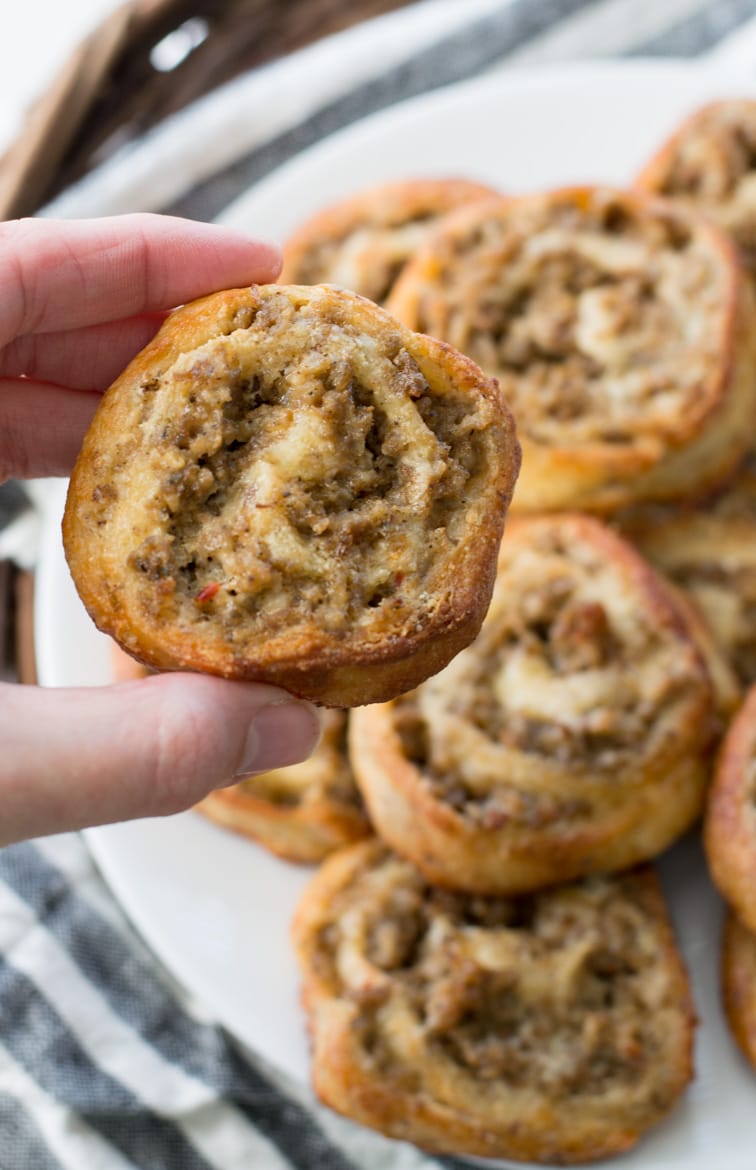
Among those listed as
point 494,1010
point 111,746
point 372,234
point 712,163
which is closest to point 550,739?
point 494,1010

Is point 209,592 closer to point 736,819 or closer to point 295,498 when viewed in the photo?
point 295,498

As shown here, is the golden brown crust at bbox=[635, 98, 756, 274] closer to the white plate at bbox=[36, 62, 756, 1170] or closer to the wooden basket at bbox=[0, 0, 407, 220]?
the white plate at bbox=[36, 62, 756, 1170]

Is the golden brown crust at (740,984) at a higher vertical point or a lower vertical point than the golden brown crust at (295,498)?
lower

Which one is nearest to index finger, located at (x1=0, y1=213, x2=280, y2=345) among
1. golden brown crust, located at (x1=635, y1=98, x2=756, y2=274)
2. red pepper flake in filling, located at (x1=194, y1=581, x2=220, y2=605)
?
red pepper flake in filling, located at (x1=194, y1=581, x2=220, y2=605)

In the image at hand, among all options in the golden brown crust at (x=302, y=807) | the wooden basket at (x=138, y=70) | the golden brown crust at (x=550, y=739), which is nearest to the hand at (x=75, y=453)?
the golden brown crust at (x=550, y=739)

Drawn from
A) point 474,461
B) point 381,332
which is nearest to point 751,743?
point 474,461

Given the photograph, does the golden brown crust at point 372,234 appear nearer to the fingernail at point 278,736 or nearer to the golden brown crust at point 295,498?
the golden brown crust at point 295,498
